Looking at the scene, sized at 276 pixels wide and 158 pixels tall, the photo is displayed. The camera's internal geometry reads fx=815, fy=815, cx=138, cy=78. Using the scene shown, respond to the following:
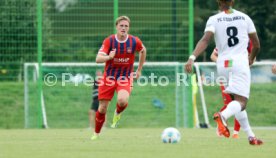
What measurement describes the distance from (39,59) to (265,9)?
12.7 metres

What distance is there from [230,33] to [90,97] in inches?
504

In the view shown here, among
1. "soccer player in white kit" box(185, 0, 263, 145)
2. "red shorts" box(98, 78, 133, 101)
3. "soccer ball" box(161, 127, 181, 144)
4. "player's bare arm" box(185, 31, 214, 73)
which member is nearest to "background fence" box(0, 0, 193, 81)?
"red shorts" box(98, 78, 133, 101)

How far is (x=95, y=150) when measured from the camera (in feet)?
35.9

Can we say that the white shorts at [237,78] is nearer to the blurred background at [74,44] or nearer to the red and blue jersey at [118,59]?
the red and blue jersey at [118,59]

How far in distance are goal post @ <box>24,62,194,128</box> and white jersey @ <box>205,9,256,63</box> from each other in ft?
36.9

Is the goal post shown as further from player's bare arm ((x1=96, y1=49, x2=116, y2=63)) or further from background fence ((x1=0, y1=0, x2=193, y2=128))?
player's bare arm ((x1=96, y1=49, x2=116, y2=63))

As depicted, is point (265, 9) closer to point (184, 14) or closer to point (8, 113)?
point (184, 14)

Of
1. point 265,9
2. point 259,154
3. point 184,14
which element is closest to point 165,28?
point 184,14

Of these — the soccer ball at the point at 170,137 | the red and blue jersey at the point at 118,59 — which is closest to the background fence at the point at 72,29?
the red and blue jersey at the point at 118,59

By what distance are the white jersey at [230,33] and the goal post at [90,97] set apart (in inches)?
442

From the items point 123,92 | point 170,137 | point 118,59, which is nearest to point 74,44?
point 118,59

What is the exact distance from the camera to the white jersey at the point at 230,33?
11.1m

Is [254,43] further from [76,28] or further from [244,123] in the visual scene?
[76,28]

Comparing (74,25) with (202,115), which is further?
(202,115)
